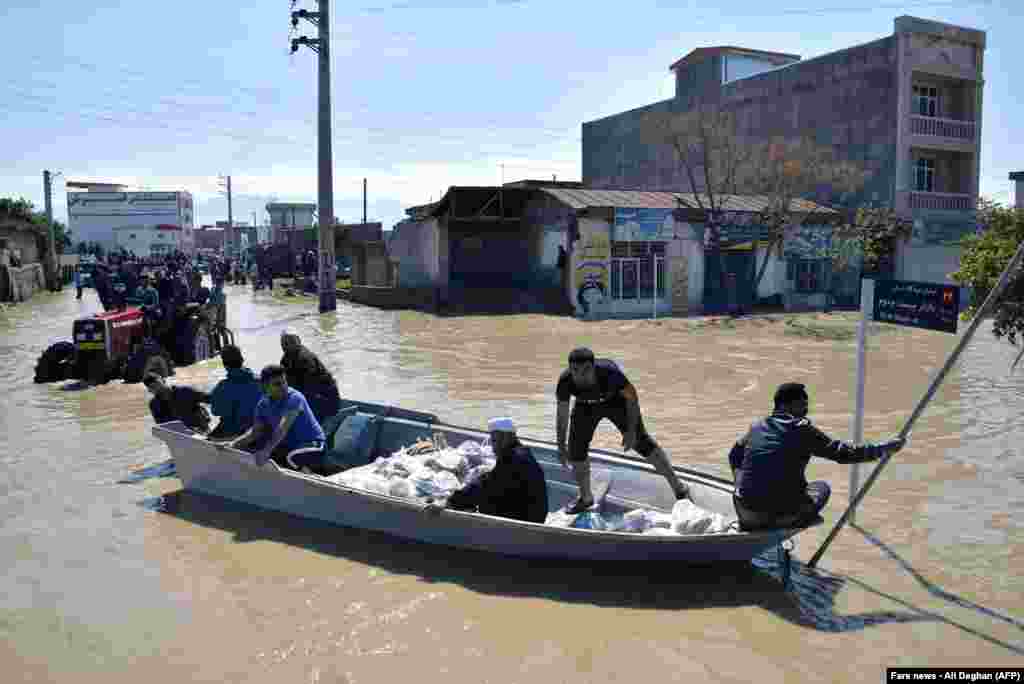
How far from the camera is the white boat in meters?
5.82

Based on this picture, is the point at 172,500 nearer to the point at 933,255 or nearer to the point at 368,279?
the point at 933,255

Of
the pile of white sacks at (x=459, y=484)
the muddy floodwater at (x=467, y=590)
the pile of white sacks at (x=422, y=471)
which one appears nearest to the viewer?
the muddy floodwater at (x=467, y=590)

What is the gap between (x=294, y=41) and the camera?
1145 inches

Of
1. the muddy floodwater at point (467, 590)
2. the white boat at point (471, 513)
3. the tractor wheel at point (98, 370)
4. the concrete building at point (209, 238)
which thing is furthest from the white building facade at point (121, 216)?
the white boat at point (471, 513)

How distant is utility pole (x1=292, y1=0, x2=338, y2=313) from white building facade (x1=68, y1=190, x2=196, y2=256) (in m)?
76.7

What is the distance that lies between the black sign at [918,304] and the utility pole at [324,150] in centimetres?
2392

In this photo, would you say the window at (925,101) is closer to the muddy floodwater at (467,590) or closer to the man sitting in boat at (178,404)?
the muddy floodwater at (467,590)

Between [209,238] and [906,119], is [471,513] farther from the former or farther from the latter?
[209,238]

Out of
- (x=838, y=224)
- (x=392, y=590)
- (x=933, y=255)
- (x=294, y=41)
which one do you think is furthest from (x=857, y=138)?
(x=392, y=590)

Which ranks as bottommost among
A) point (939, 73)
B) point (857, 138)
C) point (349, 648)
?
point (349, 648)

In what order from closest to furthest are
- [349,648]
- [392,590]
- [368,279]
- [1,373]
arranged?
[349,648], [392,590], [1,373], [368,279]

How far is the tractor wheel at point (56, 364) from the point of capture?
1470 cm

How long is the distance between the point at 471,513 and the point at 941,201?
3136cm

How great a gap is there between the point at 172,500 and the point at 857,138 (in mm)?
30191
